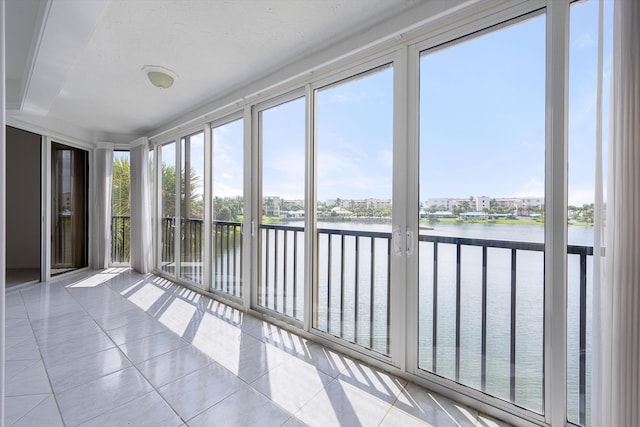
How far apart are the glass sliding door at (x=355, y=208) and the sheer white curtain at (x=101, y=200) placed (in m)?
4.49

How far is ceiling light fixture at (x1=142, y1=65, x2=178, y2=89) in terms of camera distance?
108 inches

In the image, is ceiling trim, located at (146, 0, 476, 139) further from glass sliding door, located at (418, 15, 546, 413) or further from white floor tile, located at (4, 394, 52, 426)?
white floor tile, located at (4, 394, 52, 426)

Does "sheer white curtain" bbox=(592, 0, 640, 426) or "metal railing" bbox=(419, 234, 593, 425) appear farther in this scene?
"metal railing" bbox=(419, 234, 593, 425)

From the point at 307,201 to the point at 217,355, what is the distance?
1.45 m

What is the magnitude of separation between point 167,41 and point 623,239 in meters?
3.06

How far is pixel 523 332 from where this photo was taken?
66.5 inches

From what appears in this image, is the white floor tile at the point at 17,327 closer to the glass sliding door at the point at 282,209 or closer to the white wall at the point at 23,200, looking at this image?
the glass sliding door at the point at 282,209

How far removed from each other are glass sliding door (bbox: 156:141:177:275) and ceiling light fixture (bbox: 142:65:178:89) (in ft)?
5.81

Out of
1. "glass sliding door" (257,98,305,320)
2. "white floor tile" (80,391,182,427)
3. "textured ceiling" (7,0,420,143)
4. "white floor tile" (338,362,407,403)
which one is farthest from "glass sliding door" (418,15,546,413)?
"white floor tile" (80,391,182,427)

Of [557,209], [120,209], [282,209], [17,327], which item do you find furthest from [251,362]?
[120,209]

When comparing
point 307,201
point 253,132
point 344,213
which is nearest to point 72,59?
point 253,132

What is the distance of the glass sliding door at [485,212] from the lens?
1613 mm

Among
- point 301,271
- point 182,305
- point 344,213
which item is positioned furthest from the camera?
point 182,305

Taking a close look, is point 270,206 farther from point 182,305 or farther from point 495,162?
point 495,162
